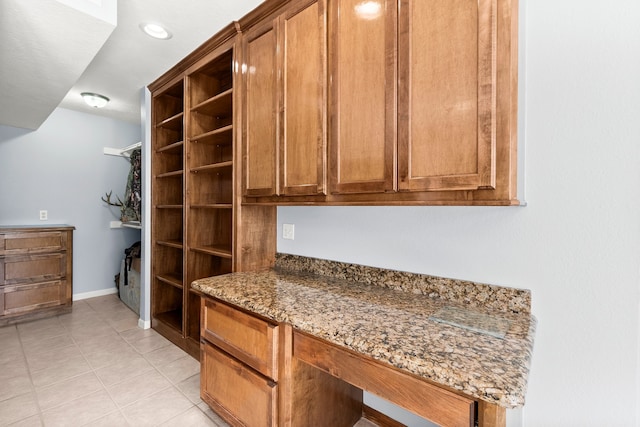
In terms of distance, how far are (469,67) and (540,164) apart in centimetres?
49

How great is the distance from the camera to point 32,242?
323 centimetres

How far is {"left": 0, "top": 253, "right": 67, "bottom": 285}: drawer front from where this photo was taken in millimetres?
3111

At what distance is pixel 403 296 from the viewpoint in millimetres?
1475

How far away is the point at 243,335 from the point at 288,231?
0.84 meters

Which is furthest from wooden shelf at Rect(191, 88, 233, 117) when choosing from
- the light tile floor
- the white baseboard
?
the white baseboard

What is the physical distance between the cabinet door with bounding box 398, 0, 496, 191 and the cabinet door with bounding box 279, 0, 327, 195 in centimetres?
45

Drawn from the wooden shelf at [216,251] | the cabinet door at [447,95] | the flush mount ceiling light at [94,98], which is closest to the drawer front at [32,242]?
the flush mount ceiling light at [94,98]

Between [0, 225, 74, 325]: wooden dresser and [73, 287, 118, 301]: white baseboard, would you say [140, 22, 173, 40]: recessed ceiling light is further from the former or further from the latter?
[73, 287, 118, 301]: white baseboard

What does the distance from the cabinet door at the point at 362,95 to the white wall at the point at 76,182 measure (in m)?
4.11

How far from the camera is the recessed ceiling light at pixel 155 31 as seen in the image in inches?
81.3

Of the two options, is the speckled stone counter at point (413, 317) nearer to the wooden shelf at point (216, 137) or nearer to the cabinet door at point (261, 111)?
the cabinet door at point (261, 111)

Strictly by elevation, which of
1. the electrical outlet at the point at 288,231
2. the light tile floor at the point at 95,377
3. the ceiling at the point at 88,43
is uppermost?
the ceiling at the point at 88,43

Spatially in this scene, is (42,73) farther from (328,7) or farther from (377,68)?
(377,68)

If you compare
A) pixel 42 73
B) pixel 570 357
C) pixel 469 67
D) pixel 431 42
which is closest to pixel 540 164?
pixel 469 67
